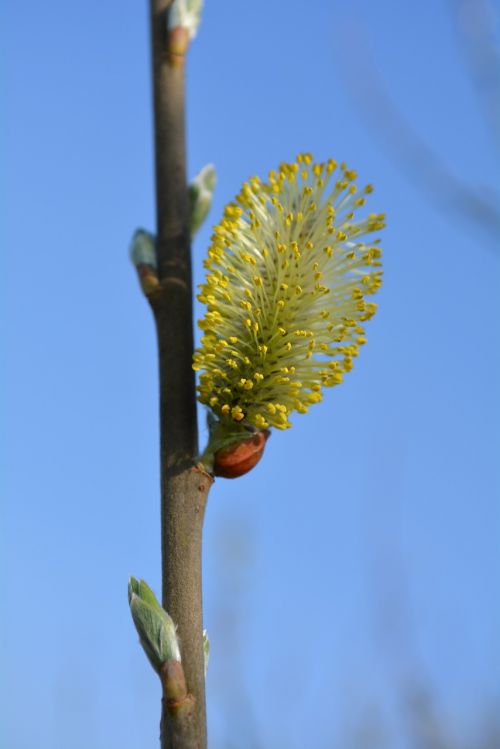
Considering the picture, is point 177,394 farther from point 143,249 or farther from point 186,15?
point 186,15

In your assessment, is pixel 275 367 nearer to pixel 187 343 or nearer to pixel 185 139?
pixel 187 343

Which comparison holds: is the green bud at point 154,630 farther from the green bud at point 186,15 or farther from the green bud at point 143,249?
the green bud at point 186,15

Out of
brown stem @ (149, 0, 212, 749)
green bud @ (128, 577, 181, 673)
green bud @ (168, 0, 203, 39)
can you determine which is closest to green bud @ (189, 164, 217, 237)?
brown stem @ (149, 0, 212, 749)

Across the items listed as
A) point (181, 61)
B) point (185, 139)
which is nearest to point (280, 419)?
point (185, 139)

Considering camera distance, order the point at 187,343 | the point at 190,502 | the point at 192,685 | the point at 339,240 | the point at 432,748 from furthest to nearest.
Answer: the point at 432,748, the point at 339,240, the point at 187,343, the point at 190,502, the point at 192,685

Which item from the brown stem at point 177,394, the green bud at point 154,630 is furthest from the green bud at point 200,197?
the green bud at point 154,630

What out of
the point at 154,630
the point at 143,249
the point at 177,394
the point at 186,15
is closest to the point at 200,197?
the point at 143,249
